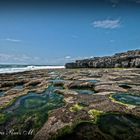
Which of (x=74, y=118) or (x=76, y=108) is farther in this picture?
(x=76, y=108)

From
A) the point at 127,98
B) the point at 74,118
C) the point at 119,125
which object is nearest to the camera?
the point at 119,125

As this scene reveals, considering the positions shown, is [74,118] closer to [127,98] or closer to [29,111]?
[29,111]

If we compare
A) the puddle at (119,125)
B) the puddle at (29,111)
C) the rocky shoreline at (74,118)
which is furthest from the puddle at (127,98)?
the puddle at (29,111)

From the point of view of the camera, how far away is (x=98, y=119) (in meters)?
8.15

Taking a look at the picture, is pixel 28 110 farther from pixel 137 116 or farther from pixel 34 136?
pixel 137 116

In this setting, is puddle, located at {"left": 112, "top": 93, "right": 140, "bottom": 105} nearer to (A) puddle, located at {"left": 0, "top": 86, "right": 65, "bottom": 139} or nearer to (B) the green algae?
(B) the green algae

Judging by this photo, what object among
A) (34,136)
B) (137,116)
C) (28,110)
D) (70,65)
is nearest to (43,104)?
(28,110)

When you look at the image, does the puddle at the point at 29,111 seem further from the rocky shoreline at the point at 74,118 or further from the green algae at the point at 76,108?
the green algae at the point at 76,108

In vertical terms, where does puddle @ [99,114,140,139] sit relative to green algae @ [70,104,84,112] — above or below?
below

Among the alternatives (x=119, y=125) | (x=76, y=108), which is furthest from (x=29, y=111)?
(x=119, y=125)

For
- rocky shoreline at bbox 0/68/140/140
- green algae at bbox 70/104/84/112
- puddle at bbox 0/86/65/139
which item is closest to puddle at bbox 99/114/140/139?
rocky shoreline at bbox 0/68/140/140

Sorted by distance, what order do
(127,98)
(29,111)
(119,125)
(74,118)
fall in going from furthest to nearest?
1. (127,98)
2. (29,111)
3. (74,118)
4. (119,125)

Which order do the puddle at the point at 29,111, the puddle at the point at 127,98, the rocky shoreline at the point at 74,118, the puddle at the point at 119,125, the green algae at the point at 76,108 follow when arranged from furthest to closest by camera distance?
the puddle at the point at 127,98 → the green algae at the point at 76,108 → the puddle at the point at 29,111 → the rocky shoreline at the point at 74,118 → the puddle at the point at 119,125

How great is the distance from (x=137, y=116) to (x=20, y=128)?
16.5 feet
